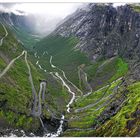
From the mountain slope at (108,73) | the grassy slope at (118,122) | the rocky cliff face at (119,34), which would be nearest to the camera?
the grassy slope at (118,122)

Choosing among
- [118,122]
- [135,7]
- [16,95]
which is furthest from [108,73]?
[118,122]

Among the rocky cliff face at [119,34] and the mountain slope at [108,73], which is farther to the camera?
the rocky cliff face at [119,34]

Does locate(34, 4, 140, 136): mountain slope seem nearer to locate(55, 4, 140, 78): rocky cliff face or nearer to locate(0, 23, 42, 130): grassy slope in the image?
locate(55, 4, 140, 78): rocky cliff face

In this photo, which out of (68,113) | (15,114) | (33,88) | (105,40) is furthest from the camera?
(105,40)

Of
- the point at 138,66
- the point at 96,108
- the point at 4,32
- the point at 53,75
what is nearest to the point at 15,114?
the point at 96,108

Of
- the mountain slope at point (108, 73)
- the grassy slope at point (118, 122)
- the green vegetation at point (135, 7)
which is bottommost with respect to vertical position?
the mountain slope at point (108, 73)

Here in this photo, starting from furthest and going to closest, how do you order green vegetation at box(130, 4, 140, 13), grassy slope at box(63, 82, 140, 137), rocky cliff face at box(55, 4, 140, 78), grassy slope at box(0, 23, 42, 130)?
rocky cliff face at box(55, 4, 140, 78) < green vegetation at box(130, 4, 140, 13) < grassy slope at box(0, 23, 42, 130) < grassy slope at box(63, 82, 140, 137)

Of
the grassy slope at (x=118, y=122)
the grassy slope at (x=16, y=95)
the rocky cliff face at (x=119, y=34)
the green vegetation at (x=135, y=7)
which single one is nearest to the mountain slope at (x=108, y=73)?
the rocky cliff face at (x=119, y=34)

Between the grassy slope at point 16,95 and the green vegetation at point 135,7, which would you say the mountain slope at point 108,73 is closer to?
the green vegetation at point 135,7

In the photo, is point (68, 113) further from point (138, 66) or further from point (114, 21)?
point (114, 21)

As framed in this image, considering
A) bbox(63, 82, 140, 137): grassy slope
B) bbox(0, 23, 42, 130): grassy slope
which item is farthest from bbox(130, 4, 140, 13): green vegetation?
bbox(63, 82, 140, 137): grassy slope

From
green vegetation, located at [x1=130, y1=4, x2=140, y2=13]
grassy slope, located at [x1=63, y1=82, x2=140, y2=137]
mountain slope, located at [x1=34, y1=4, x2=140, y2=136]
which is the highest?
green vegetation, located at [x1=130, y1=4, x2=140, y2=13]
